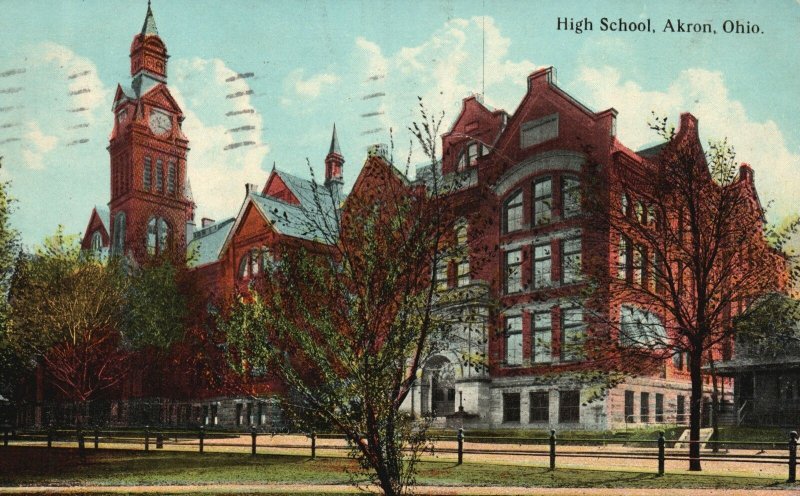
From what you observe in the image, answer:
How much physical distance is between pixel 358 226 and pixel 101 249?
56417mm

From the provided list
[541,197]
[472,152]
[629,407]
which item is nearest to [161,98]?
[472,152]

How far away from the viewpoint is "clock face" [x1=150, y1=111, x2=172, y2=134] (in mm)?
53000

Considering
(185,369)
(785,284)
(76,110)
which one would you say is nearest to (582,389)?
(785,284)

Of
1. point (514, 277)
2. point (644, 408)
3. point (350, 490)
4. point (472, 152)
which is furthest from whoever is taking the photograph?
point (472, 152)

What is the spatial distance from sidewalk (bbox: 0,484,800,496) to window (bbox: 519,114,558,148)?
2191 cm

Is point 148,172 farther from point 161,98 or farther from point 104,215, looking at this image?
point 104,215

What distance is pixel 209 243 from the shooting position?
5966 centimetres

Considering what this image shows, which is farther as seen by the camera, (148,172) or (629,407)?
(148,172)

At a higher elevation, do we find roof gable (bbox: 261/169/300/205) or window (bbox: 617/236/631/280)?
roof gable (bbox: 261/169/300/205)

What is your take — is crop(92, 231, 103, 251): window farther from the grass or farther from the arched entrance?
the grass

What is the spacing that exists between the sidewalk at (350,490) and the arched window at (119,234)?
149ft

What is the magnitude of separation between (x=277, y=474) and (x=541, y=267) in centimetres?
1956

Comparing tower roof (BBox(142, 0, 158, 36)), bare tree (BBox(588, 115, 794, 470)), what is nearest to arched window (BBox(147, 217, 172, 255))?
tower roof (BBox(142, 0, 158, 36))

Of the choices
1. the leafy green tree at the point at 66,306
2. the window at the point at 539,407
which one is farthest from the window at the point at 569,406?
the leafy green tree at the point at 66,306
